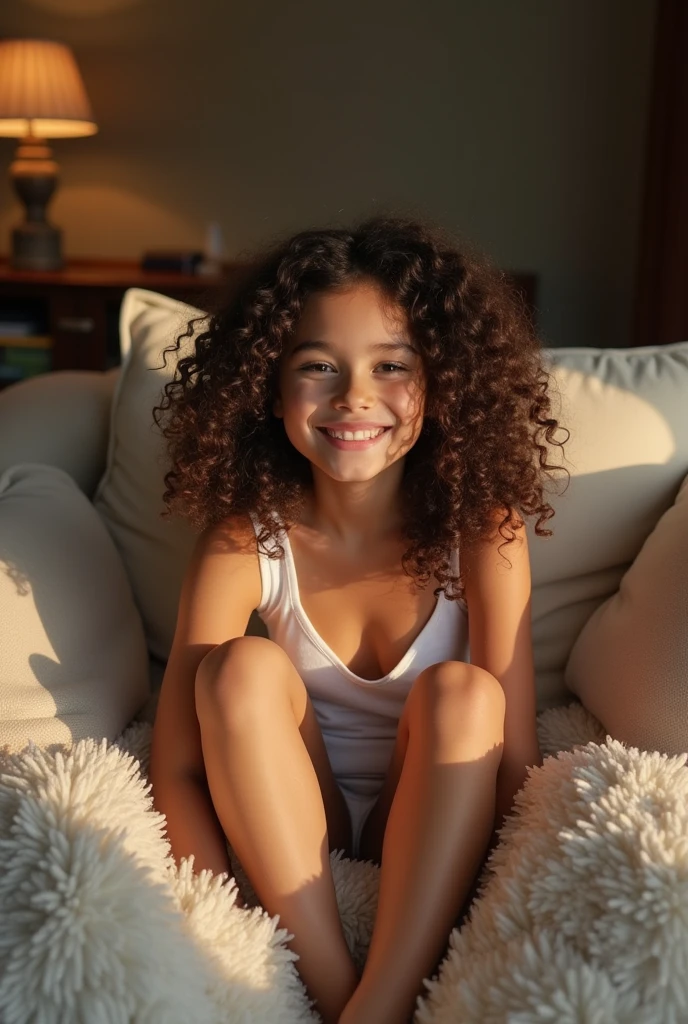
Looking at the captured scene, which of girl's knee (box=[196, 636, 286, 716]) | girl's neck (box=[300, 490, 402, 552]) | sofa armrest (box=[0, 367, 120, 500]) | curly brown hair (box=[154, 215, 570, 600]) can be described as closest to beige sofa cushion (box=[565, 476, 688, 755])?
curly brown hair (box=[154, 215, 570, 600])

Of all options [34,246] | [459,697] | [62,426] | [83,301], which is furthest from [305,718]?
[34,246]

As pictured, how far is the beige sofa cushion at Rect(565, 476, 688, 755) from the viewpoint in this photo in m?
1.11

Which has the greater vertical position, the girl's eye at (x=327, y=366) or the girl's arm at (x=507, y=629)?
the girl's eye at (x=327, y=366)

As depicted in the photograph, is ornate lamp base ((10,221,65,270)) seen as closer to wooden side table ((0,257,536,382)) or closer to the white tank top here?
wooden side table ((0,257,536,382))

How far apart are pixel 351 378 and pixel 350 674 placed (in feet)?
1.09

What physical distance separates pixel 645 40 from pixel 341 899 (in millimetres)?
2621

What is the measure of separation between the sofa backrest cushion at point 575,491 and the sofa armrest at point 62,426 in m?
0.10

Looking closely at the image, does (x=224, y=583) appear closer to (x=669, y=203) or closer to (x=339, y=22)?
(x=669, y=203)

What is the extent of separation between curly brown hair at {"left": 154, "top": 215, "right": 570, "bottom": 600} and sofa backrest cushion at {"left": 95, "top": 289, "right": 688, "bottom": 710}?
0.06 metres

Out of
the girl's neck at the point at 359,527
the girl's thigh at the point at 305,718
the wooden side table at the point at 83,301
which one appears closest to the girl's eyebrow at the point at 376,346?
the girl's neck at the point at 359,527

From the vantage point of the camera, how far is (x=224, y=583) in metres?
1.22

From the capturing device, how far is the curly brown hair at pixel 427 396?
3.83ft

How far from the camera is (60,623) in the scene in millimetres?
1223

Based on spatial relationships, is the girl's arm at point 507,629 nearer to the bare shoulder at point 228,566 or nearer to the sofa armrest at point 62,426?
the bare shoulder at point 228,566
